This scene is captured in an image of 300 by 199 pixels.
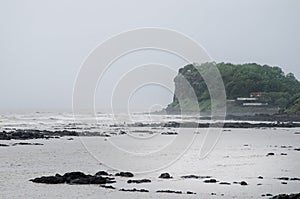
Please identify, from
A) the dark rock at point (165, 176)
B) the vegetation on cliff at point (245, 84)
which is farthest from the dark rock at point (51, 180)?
the vegetation on cliff at point (245, 84)

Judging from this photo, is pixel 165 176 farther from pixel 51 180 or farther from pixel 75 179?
pixel 51 180

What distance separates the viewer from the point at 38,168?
30.8 m

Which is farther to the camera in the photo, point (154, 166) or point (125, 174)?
point (154, 166)

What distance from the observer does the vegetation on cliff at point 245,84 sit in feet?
464

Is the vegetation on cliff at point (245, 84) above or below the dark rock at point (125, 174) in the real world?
above

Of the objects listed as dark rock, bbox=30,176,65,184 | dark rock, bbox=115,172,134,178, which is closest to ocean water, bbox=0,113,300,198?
dark rock, bbox=115,172,134,178

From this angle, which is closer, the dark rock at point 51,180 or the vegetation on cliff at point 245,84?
the dark rock at point 51,180

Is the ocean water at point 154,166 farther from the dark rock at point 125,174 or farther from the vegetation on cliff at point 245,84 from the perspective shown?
the vegetation on cliff at point 245,84

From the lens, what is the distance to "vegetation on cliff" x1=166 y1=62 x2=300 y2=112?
141m

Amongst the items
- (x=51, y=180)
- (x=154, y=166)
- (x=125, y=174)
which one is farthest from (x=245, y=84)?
(x=51, y=180)

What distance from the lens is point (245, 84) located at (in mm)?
153000

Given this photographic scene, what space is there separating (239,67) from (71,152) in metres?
139

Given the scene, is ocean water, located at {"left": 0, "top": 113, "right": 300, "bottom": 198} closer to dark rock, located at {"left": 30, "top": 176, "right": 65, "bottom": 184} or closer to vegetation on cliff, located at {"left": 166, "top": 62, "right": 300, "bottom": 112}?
dark rock, located at {"left": 30, "top": 176, "right": 65, "bottom": 184}

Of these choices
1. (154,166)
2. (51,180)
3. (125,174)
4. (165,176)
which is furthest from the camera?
(154,166)
